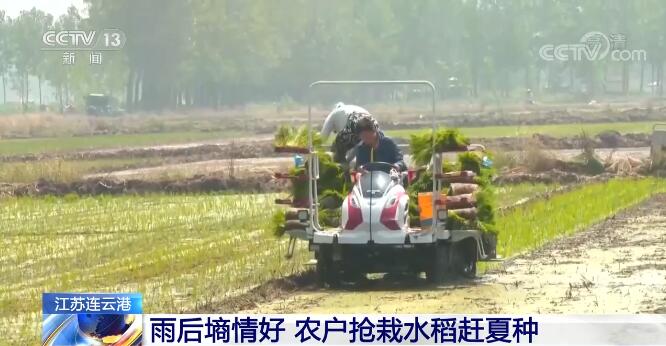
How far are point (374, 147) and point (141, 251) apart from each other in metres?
6.53

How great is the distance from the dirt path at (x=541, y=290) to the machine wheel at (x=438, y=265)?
0.17 meters

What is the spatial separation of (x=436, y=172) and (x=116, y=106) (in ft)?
310

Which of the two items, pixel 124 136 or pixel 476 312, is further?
pixel 124 136

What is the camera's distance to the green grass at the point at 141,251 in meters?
17.5

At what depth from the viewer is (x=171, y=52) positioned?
107 meters

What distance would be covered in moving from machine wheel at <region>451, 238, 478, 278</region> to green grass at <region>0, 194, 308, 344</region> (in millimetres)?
2212

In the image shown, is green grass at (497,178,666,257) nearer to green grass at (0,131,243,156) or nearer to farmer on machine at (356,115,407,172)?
farmer on machine at (356,115,407,172)

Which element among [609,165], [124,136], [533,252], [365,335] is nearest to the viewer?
[365,335]

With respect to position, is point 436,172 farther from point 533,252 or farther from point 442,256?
point 533,252

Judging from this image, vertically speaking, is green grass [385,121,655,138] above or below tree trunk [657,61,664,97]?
below

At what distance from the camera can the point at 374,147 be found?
17.7 metres

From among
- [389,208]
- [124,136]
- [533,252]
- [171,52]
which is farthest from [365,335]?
[171,52]

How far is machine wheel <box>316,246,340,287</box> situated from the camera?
56.4ft

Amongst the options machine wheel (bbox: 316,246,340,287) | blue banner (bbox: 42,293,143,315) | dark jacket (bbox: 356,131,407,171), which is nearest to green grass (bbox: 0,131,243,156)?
dark jacket (bbox: 356,131,407,171)
